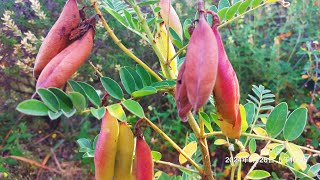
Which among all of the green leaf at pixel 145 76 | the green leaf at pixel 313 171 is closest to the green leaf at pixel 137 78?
the green leaf at pixel 145 76

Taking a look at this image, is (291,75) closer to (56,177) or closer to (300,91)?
(300,91)

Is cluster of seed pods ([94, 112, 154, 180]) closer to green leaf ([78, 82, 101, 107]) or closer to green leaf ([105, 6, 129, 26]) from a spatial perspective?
green leaf ([78, 82, 101, 107])

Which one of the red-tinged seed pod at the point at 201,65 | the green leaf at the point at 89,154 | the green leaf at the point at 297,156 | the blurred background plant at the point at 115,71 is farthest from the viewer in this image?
the blurred background plant at the point at 115,71

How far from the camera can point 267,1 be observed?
66 cm

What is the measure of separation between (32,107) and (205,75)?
0.21m

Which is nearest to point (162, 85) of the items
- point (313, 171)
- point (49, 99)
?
point (49, 99)

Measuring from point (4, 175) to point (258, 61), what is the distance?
1118 mm

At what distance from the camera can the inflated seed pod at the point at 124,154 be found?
1.88 ft

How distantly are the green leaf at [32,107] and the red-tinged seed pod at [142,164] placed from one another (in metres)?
0.14

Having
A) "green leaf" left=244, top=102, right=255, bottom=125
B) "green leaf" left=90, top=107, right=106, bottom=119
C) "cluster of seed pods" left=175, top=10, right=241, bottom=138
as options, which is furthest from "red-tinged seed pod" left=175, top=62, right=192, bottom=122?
"green leaf" left=244, top=102, right=255, bottom=125

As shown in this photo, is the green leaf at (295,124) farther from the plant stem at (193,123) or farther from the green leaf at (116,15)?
the green leaf at (116,15)

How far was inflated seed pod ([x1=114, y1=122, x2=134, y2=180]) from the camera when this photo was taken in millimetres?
574

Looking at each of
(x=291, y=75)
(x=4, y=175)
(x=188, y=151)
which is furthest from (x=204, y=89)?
(x=291, y=75)

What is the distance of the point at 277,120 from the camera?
2.30 feet
